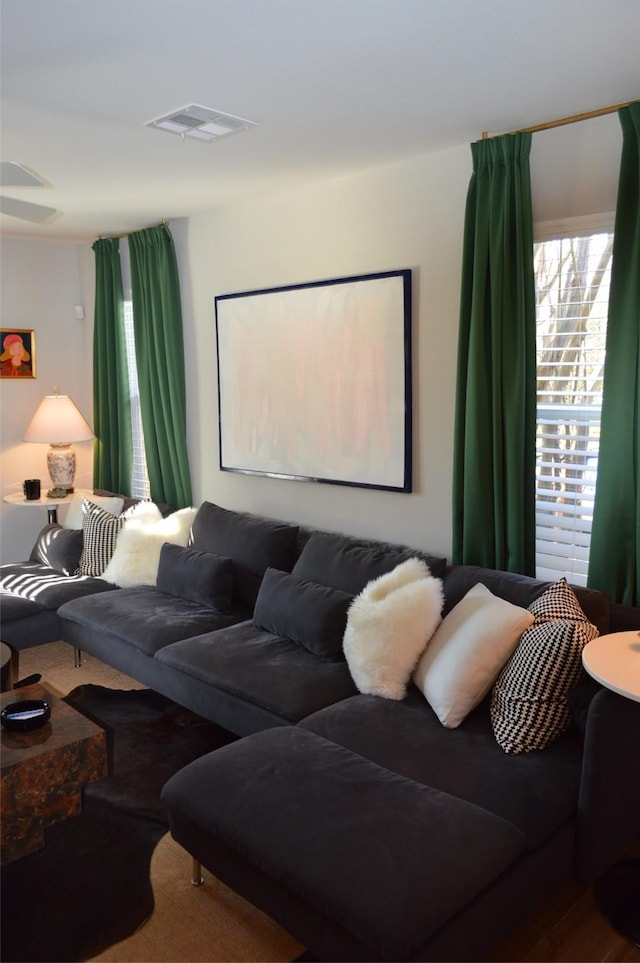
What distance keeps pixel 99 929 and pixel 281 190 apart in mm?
3501

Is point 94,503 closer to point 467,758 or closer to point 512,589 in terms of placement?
point 512,589

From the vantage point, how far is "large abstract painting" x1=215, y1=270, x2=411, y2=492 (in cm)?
371

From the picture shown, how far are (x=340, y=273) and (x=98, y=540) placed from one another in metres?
2.19

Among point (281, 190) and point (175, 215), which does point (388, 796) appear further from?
point (175, 215)

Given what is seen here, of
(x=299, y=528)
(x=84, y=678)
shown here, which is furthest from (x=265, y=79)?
(x=84, y=678)

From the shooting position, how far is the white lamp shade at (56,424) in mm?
5246

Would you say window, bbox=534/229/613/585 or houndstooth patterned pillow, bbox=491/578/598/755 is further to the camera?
window, bbox=534/229/613/585

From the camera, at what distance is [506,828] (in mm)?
2020

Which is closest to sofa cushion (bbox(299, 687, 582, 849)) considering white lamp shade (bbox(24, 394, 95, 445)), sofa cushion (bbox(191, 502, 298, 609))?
sofa cushion (bbox(191, 502, 298, 609))

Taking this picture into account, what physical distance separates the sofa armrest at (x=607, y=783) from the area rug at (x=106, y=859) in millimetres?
1340

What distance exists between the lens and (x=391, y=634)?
2871mm

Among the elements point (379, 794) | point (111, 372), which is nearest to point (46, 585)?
point (111, 372)

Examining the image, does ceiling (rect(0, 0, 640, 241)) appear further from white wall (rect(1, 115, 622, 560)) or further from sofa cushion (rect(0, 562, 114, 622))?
sofa cushion (rect(0, 562, 114, 622))

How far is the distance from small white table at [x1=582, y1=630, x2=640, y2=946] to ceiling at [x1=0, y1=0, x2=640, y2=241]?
71.3 inches
